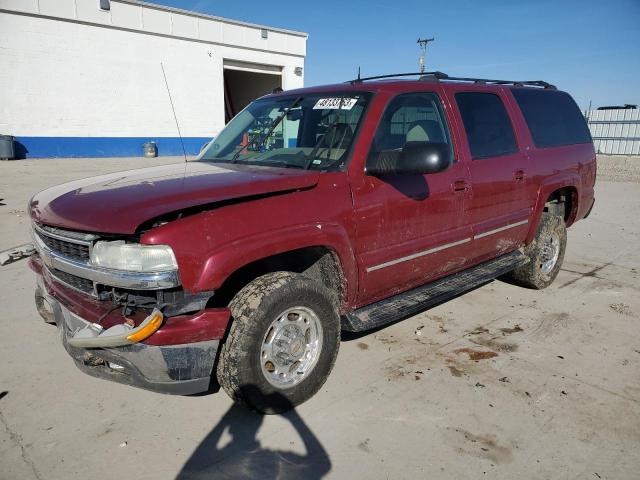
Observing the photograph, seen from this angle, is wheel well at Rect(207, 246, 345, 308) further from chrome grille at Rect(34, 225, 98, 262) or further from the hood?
chrome grille at Rect(34, 225, 98, 262)

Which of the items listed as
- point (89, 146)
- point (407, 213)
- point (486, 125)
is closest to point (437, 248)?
point (407, 213)

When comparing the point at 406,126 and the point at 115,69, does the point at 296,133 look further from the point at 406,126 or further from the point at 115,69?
the point at 115,69

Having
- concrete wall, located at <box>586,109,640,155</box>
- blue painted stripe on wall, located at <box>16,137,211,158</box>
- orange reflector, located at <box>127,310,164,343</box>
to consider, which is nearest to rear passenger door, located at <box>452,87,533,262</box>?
orange reflector, located at <box>127,310,164,343</box>

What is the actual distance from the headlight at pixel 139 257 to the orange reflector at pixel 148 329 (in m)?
0.23

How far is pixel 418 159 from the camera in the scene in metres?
2.92

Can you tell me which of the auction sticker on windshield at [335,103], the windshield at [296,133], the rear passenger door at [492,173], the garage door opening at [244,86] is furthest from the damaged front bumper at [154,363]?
the garage door opening at [244,86]

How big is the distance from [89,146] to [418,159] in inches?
776

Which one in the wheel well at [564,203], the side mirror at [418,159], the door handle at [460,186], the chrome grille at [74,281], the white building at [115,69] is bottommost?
the chrome grille at [74,281]

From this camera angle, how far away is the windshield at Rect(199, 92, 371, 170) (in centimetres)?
320

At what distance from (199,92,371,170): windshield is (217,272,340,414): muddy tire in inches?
35.1

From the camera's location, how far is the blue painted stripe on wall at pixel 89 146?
18219 mm

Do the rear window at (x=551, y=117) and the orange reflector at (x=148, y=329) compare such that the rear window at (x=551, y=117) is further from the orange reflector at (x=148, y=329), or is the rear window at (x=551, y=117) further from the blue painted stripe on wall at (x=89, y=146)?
the blue painted stripe on wall at (x=89, y=146)

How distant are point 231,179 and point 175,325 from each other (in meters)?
0.94

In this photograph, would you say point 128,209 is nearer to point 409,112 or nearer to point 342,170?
point 342,170
